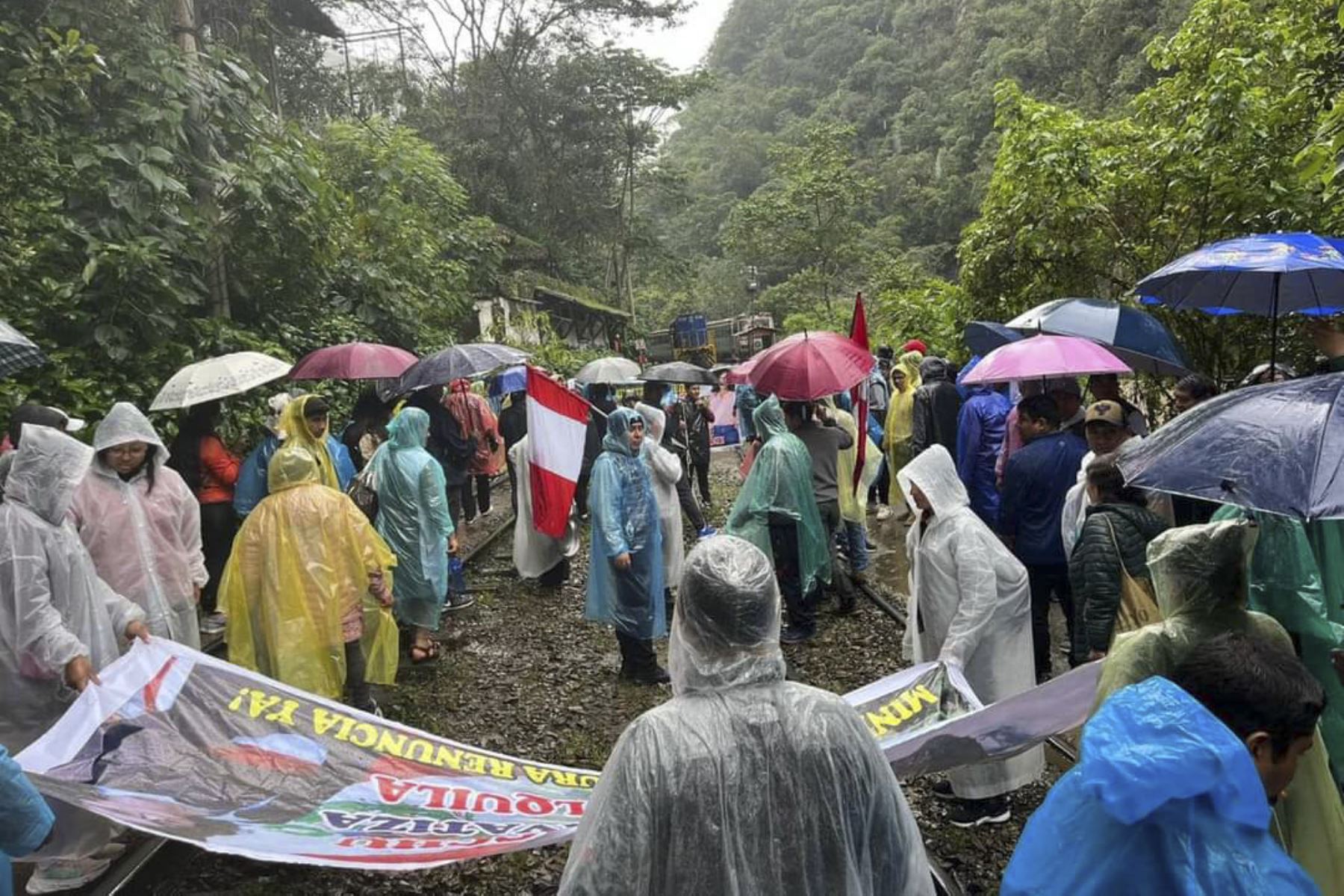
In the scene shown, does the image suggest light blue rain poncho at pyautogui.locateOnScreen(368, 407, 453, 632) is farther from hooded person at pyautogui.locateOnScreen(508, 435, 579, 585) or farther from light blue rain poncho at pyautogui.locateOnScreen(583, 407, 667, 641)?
hooded person at pyautogui.locateOnScreen(508, 435, 579, 585)

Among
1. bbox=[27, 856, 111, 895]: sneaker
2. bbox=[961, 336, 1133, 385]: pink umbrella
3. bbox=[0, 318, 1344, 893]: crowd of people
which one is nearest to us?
bbox=[0, 318, 1344, 893]: crowd of people

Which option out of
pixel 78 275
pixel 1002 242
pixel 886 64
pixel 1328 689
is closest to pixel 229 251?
pixel 78 275

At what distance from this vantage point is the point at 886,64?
51625 mm

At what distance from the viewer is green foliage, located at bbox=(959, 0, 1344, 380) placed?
18.5 feet

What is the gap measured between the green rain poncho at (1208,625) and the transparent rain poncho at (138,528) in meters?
4.01

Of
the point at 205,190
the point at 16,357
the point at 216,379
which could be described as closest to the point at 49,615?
the point at 16,357

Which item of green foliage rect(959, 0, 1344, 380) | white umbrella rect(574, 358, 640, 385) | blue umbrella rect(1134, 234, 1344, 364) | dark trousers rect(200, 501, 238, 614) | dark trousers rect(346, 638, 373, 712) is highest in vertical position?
green foliage rect(959, 0, 1344, 380)

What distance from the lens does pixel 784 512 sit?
540 centimetres

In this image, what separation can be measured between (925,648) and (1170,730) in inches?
101

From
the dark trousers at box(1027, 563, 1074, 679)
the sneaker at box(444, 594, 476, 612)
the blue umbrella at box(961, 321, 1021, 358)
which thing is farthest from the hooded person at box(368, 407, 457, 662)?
the blue umbrella at box(961, 321, 1021, 358)

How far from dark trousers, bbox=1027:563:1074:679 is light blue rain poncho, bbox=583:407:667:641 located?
2211 millimetres

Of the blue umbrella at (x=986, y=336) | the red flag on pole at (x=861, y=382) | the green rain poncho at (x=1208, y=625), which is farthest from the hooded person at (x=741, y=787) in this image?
the blue umbrella at (x=986, y=336)

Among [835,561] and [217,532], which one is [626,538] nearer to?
[835,561]

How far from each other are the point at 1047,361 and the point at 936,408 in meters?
2.45
